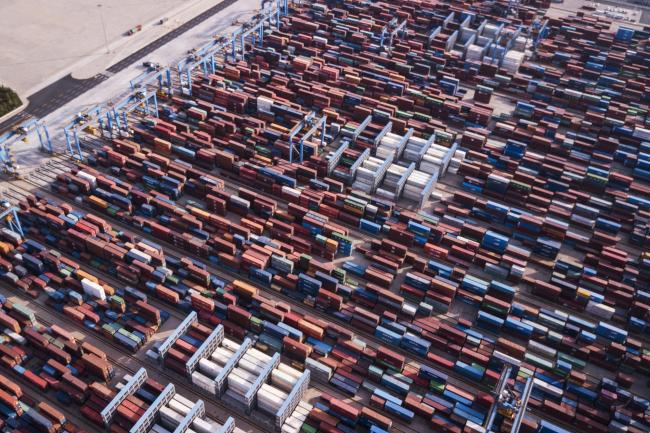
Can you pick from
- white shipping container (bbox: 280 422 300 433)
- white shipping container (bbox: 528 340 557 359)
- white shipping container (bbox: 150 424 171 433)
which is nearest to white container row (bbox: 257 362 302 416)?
white shipping container (bbox: 280 422 300 433)

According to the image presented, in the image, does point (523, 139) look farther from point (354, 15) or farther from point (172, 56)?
point (172, 56)

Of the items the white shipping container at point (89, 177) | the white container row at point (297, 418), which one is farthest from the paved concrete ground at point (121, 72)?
the white container row at point (297, 418)

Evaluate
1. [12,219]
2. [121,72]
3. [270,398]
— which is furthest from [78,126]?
[270,398]

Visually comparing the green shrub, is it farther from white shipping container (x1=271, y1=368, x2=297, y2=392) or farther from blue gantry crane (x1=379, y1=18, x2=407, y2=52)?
blue gantry crane (x1=379, y1=18, x2=407, y2=52)

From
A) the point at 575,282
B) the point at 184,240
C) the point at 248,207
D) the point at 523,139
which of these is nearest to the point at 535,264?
the point at 575,282

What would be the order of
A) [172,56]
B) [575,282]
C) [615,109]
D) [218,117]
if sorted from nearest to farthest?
[575,282], [218,117], [615,109], [172,56]

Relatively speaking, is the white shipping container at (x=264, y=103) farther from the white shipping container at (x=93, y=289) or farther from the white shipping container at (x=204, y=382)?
the white shipping container at (x=204, y=382)

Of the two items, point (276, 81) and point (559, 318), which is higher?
point (276, 81)
